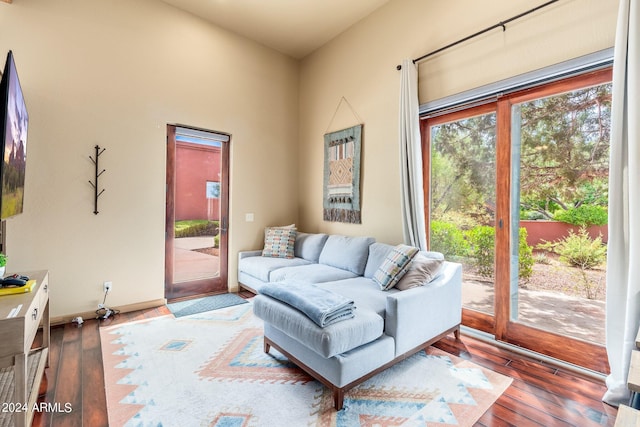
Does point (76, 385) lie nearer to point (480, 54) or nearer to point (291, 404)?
point (291, 404)

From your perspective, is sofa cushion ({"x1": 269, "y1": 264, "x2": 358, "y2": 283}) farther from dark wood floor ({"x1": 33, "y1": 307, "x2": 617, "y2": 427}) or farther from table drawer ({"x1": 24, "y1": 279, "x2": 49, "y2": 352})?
table drawer ({"x1": 24, "y1": 279, "x2": 49, "y2": 352})

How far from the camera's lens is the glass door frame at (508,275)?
2184 mm

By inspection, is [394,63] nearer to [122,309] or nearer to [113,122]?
[113,122]

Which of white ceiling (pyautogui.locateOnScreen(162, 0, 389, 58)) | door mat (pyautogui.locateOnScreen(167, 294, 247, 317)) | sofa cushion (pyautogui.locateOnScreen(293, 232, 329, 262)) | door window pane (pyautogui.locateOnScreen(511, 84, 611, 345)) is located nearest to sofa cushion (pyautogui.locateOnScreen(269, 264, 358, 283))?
sofa cushion (pyautogui.locateOnScreen(293, 232, 329, 262))

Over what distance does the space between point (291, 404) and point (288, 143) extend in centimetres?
371

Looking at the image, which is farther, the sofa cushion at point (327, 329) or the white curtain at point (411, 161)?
the white curtain at point (411, 161)

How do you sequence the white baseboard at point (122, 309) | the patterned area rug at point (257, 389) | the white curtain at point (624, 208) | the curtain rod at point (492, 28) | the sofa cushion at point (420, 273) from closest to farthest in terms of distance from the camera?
the patterned area rug at point (257, 389) → the white curtain at point (624, 208) → the curtain rod at point (492, 28) → the sofa cushion at point (420, 273) → the white baseboard at point (122, 309)

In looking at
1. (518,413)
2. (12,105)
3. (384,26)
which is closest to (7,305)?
(12,105)

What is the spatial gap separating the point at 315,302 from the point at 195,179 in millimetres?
2740

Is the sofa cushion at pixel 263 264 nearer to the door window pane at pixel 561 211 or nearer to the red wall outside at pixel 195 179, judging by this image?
the red wall outside at pixel 195 179

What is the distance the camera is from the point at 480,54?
105 inches

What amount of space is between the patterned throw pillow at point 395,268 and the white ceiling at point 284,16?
287 centimetres

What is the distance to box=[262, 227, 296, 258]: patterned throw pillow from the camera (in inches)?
161

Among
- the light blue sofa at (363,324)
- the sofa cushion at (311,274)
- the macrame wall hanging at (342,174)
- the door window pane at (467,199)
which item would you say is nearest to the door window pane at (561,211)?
the door window pane at (467,199)
